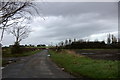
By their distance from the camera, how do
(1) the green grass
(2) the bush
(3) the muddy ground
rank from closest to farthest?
(1) the green grass → (3) the muddy ground → (2) the bush

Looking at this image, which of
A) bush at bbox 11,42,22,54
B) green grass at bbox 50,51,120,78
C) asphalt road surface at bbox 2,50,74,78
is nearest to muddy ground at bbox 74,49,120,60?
green grass at bbox 50,51,120,78

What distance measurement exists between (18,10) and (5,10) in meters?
1.19

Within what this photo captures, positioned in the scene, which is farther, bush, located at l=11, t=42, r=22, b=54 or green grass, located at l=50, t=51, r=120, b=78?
bush, located at l=11, t=42, r=22, b=54

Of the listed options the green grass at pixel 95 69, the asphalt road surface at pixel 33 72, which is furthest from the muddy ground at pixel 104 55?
the asphalt road surface at pixel 33 72

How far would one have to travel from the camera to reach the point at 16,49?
56.2m

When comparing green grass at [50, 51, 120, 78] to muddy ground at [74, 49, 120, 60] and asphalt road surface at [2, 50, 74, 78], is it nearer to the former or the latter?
asphalt road surface at [2, 50, 74, 78]

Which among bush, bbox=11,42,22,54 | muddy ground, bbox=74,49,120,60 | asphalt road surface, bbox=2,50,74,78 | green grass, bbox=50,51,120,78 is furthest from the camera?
bush, bbox=11,42,22,54

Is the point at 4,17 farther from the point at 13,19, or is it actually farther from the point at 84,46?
the point at 84,46

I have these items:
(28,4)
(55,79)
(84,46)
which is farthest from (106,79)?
(84,46)

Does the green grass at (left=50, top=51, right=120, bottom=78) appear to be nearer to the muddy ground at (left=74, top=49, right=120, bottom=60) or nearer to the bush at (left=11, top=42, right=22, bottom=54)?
the muddy ground at (left=74, top=49, right=120, bottom=60)

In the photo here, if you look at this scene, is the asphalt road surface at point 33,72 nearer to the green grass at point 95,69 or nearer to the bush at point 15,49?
the green grass at point 95,69

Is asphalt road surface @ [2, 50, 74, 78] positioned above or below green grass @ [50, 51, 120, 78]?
below

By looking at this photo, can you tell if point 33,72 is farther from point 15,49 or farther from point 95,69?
point 15,49

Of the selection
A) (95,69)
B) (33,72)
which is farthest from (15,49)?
(95,69)
